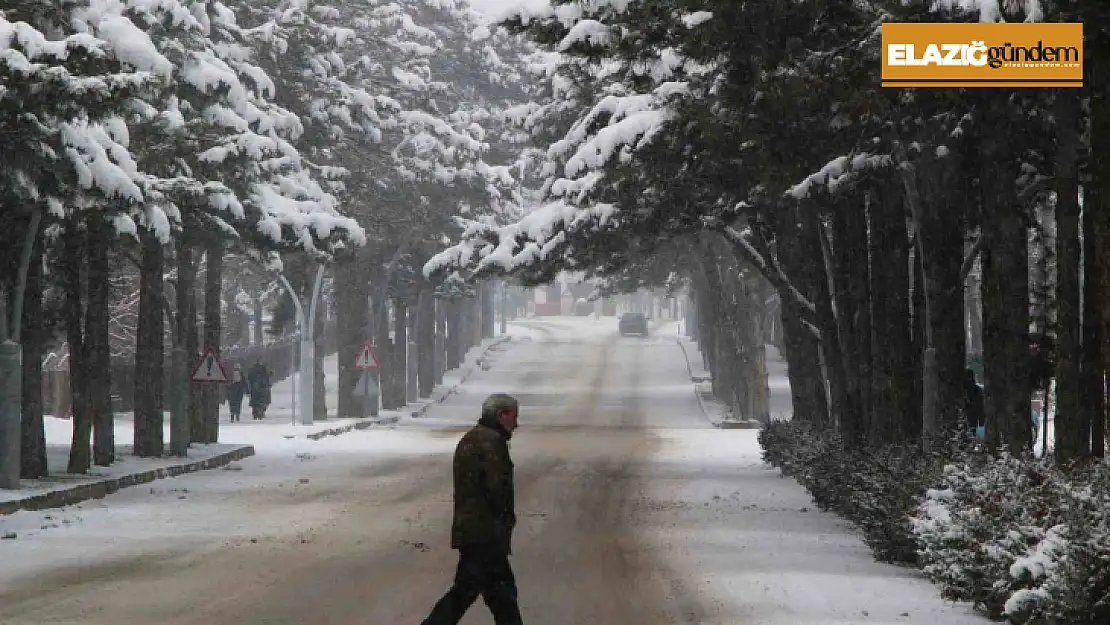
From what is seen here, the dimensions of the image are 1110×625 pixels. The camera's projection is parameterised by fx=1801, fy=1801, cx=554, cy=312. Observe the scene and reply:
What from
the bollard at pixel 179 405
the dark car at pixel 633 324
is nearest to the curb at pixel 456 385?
the dark car at pixel 633 324

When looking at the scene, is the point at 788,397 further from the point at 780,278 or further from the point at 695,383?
the point at 780,278

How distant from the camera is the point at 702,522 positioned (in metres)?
22.0

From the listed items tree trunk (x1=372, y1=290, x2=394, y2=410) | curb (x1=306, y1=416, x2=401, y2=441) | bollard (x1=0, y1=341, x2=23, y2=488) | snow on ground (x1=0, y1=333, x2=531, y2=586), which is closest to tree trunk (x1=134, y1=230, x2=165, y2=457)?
snow on ground (x1=0, y1=333, x2=531, y2=586)

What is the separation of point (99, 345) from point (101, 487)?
12.9 feet

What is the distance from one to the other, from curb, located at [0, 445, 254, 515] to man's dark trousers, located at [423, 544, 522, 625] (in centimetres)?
1226

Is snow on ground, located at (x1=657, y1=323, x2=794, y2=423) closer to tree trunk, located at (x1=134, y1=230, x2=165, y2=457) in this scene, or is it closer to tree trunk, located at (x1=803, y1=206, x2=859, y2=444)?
tree trunk, located at (x1=134, y1=230, x2=165, y2=457)

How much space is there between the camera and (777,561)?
56.9 ft

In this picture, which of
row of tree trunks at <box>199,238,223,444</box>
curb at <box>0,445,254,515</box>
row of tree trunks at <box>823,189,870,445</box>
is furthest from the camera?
row of tree trunks at <box>199,238,223,444</box>

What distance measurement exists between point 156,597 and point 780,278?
15569mm

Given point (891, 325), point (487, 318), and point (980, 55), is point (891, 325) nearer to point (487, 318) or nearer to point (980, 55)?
point (980, 55)

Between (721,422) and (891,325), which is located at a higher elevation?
(891,325)

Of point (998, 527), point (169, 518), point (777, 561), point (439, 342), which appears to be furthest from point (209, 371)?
point (439, 342)

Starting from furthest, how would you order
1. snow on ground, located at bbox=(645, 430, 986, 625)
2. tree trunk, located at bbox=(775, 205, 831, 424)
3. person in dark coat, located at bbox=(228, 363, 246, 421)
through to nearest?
person in dark coat, located at bbox=(228, 363, 246, 421), tree trunk, located at bbox=(775, 205, 831, 424), snow on ground, located at bbox=(645, 430, 986, 625)

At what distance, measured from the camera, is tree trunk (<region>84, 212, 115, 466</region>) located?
93.9 ft
